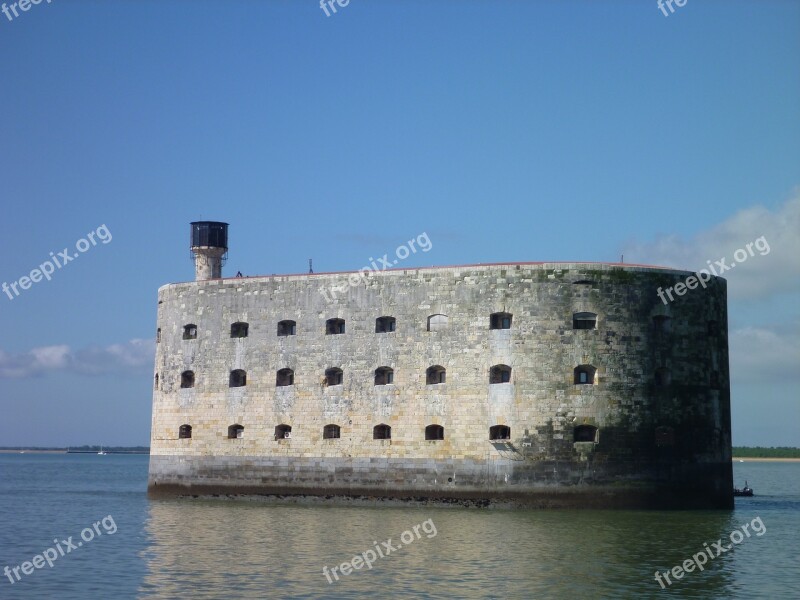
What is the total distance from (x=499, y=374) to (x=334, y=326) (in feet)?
20.4

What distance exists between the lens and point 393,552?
27.3 meters

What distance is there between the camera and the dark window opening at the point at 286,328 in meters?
40.0

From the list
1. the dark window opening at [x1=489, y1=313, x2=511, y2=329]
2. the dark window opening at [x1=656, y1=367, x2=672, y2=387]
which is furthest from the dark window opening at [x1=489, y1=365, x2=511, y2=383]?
the dark window opening at [x1=656, y1=367, x2=672, y2=387]

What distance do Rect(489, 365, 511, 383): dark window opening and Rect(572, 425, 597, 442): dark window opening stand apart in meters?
2.69

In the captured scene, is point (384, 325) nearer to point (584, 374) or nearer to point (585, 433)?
point (584, 374)

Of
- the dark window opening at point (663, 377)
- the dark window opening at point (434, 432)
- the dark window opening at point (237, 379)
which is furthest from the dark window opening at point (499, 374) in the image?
the dark window opening at point (237, 379)

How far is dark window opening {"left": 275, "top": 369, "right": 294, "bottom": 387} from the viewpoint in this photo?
131 ft

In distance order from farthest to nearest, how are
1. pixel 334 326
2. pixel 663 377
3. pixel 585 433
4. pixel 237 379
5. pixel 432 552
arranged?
pixel 237 379, pixel 334 326, pixel 663 377, pixel 585 433, pixel 432 552

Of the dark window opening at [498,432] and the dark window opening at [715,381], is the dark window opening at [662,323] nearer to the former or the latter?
the dark window opening at [715,381]

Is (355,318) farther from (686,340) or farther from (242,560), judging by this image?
(242,560)

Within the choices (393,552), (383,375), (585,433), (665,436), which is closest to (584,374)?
(585,433)

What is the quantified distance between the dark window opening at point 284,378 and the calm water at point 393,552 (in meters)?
4.15

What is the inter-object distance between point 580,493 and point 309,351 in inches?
404

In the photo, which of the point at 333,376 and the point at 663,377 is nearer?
the point at 663,377
